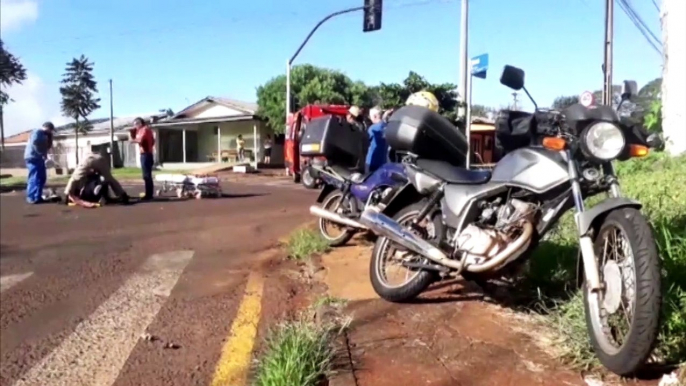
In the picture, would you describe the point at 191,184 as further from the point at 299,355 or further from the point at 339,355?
the point at 299,355

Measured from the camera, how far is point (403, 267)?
14.3ft

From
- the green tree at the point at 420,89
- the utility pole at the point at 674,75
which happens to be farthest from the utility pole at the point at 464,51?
the utility pole at the point at 674,75

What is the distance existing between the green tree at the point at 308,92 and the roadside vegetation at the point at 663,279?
28.0 m

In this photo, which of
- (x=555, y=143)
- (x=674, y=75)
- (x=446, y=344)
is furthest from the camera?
(x=674, y=75)

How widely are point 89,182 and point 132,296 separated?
7.06m

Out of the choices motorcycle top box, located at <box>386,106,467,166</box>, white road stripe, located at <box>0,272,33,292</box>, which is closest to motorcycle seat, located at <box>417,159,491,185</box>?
motorcycle top box, located at <box>386,106,467,166</box>

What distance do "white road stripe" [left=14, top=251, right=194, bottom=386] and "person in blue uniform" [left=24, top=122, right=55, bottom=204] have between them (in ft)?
22.7

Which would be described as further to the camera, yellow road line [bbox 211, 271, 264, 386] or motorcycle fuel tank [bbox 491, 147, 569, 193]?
yellow road line [bbox 211, 271, 264, 386]

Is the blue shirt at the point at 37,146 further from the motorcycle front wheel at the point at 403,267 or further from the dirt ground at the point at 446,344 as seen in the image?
the motorcycle front wheel at the point at 403,267

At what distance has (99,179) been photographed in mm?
11984

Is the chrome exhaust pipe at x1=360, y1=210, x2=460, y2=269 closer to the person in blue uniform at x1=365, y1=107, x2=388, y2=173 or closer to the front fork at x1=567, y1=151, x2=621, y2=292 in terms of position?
the front fork at x1=567, y1=151, x2=621, y2=292

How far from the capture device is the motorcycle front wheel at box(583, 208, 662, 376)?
8.25 feet

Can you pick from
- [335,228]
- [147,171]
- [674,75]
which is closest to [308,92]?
[147,171]

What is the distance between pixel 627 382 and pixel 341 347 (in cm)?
132
